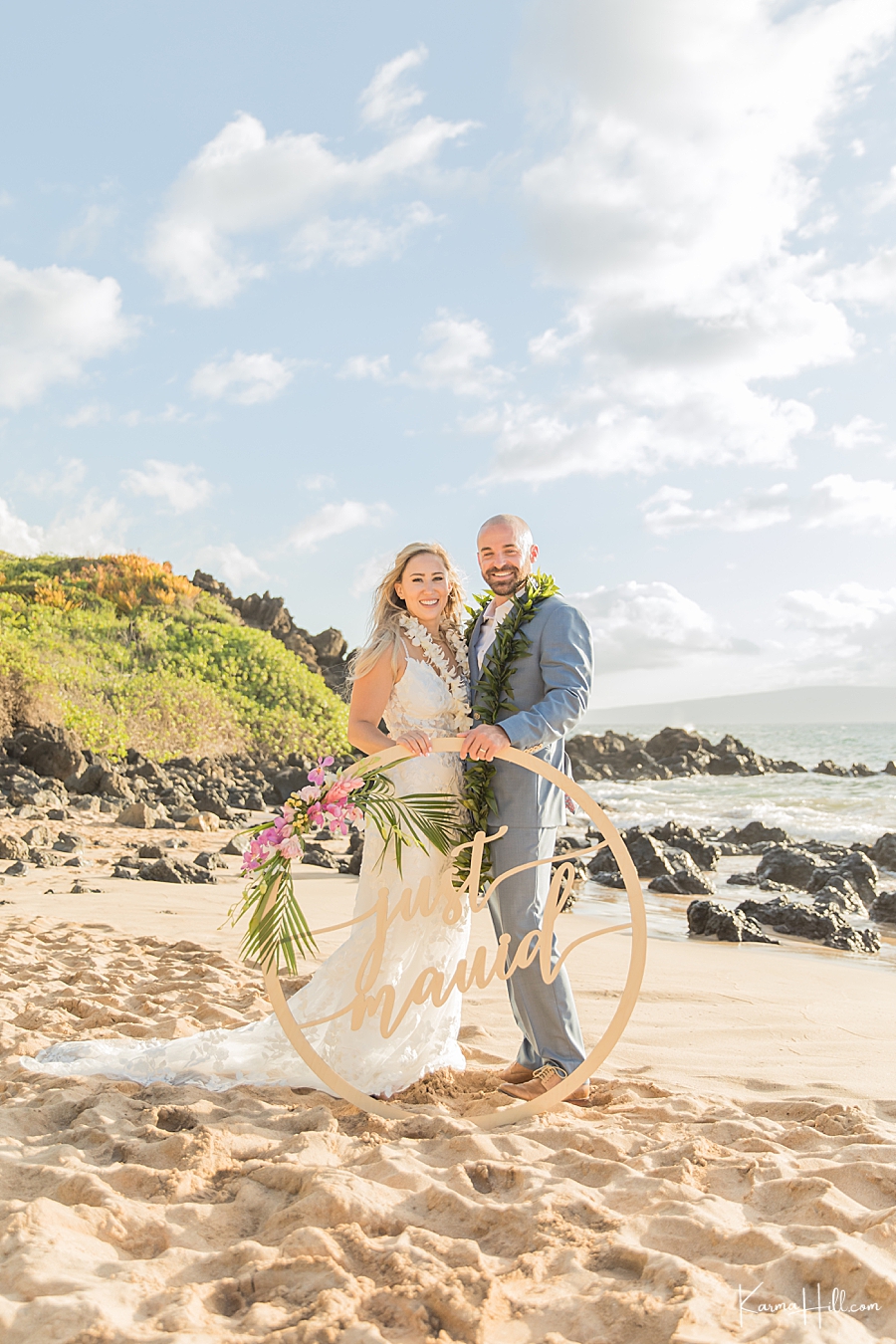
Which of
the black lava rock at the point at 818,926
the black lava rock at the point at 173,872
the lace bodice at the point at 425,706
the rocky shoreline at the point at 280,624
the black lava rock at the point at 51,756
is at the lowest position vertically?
the black lava rock at the point at 818,926

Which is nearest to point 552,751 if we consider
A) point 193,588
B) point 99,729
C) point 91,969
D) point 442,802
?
point 442,802

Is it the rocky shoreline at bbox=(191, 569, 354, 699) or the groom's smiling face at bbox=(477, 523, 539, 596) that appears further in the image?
the rocky shoreline at bbox=(191, 569, 354, 699)

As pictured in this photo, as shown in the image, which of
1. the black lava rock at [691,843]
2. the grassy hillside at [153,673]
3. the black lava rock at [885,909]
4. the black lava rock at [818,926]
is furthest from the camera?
the grassy hillside at [153,673]

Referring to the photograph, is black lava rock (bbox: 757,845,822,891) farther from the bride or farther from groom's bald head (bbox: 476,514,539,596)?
groom's bald head (bbox: 476,514,539,596)

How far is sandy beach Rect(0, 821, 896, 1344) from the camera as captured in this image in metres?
2.16

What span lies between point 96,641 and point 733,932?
18879 mm

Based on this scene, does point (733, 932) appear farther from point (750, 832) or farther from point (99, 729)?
point (99, 729)

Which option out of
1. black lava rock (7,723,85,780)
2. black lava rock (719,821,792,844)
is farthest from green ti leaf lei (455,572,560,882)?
black lava rock (7,723,85,780)

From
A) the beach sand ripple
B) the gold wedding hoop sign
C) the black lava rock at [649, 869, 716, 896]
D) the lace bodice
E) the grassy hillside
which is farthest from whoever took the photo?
the grassy hillside

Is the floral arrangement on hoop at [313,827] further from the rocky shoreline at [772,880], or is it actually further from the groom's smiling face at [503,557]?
the rocky shoreline at [772,880]

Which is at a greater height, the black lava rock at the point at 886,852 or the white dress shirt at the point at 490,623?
the white dress shirt at the point at 490,623

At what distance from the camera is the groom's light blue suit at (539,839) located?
12.3 feet

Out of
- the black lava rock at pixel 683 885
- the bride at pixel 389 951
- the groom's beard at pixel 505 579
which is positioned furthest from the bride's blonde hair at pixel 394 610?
the black lava rock at pixel 683 885

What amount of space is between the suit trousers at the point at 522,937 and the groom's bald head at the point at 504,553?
110 cm
